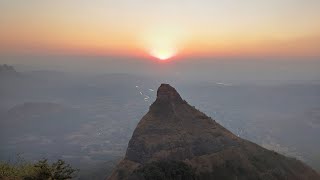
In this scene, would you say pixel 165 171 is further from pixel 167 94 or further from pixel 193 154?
pixel 167 94

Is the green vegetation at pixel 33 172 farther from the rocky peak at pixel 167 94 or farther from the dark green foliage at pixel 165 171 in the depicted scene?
the rocky peak at pixel 167 94

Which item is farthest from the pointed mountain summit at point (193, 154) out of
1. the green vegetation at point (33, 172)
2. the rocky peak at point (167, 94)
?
the green vegetation at point (33, 172)

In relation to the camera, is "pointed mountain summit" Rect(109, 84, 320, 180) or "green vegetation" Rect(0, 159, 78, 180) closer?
"green vegetation" Rect(0, 159, 78, 180)

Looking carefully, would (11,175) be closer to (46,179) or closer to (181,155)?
(46,179)

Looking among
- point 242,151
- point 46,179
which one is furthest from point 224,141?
point 46,179

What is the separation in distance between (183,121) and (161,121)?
895 cm

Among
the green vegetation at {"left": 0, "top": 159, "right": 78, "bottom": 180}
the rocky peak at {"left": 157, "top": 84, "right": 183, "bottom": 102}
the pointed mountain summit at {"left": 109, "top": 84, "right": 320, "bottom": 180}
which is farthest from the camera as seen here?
the rocky peak at {"left": 157, "top": 84, "right": 183, "bottom": 102}

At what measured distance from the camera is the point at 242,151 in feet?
458

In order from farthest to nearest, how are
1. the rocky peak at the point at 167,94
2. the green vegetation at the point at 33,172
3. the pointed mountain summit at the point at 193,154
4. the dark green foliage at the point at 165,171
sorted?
the rocky peak at the point at 167,94, the pointed mountain summit at the point at 193,154, the dark green foliage at the point at 165,171, the green vegetation at the point at 33,172

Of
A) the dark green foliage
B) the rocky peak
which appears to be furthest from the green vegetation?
the rocky peak

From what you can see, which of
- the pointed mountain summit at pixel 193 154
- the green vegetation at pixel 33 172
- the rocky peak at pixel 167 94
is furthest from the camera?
the rocky peak at pixel 167 94

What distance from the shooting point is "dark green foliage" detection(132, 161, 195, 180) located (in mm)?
108938

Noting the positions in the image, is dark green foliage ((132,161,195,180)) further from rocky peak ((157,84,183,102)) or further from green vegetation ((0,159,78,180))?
green vegetation ((0,159,78,180))

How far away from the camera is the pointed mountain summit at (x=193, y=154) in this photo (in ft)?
402
